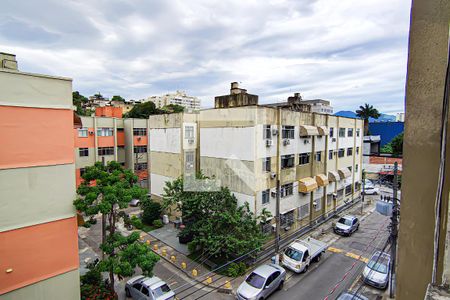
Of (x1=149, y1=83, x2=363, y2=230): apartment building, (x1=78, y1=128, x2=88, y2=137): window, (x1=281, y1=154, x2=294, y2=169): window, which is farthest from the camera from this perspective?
(x1=78, y1=128, x2=88, y2=137): window

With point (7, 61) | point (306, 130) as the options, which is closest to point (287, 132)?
point (306, 130)

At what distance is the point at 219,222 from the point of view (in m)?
15.2

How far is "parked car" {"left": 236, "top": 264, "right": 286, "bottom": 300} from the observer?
12453 millimetres

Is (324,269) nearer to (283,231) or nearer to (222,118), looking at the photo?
(283,231)

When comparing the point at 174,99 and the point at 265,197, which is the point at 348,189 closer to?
the point at 265,197

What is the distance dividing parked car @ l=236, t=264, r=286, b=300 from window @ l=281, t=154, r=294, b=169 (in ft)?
25.0

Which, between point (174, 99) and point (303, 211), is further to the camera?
point (174, 99)

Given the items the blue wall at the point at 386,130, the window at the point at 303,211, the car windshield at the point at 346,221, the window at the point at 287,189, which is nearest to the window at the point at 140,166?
the window at the point at 287,189

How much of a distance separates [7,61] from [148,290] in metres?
11.1

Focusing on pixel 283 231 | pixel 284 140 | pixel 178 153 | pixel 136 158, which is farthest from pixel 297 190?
pixel 136 158

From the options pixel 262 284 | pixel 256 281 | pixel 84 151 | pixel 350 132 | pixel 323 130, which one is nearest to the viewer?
pixel 262 284

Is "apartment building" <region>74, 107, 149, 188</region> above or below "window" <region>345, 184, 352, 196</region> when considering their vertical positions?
above

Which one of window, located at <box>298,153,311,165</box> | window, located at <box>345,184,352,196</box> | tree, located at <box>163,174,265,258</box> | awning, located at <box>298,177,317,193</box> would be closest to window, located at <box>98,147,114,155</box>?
tree, located at <box>163,174,265,258</box>

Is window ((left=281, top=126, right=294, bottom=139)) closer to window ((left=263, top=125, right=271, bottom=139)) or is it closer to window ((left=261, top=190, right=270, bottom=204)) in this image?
window ((left=263, top=125, right=271, bottom=139))
